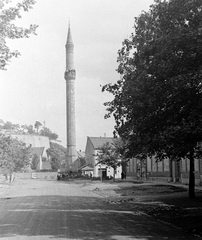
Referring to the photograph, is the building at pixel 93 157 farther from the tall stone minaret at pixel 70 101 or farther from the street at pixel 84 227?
the street at pixel 84 227

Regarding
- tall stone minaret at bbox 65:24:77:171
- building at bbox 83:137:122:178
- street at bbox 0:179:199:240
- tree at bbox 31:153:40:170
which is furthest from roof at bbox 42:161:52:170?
street at bbox 0:179:199:240

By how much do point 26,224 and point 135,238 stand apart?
451 cm

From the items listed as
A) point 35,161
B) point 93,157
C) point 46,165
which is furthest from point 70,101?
point 46,165

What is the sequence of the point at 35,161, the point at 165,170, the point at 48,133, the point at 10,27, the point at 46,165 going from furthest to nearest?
the point at 48,133 → the point at 46,165 → the point at 35,161 → the point at 165,170 → the point at 10,27

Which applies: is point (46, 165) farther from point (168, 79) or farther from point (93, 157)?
point (168, 79)

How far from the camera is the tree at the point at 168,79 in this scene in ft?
43.4

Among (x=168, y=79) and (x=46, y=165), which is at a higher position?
(x=168, y=79)

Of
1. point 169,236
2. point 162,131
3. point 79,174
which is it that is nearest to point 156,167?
point 79,174

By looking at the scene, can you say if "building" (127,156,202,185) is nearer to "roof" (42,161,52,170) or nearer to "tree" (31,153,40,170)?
"tree" (31,153,40,170)

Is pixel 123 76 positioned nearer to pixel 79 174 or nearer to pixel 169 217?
pixel 169 217

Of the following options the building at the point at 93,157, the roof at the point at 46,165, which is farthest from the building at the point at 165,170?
the roof at the point at 46,165

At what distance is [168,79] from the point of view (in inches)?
553

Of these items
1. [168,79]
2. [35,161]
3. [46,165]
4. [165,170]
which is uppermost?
[168,79]

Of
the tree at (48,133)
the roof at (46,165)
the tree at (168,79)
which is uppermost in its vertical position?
the tree at (48,133)
